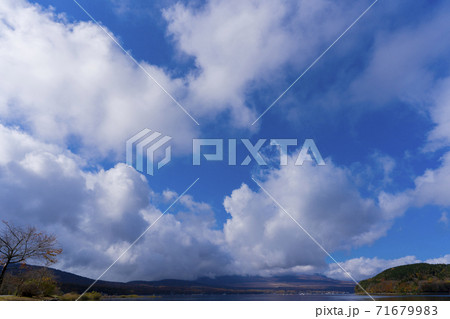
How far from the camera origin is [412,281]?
4998 inches

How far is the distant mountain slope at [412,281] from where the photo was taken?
111500 mm

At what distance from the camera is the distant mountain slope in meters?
112

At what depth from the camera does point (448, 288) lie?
4186 inches
